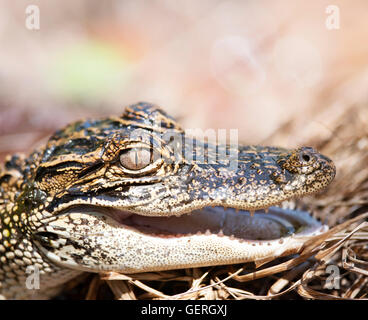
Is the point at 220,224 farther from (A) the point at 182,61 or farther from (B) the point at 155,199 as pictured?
(A) the point at 182,61

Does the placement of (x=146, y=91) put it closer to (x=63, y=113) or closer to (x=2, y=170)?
(x=63, y=113)

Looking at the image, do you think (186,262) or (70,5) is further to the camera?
(70,5)

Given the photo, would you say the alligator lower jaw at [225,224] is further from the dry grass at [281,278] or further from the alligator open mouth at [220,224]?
the dry grass at [281,278]

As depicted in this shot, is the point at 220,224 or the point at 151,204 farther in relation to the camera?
the point at 220,224

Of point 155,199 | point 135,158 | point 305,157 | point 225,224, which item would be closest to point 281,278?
point 225,224

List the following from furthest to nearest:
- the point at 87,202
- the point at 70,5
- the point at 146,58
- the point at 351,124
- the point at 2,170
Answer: the point at 70,5, the point at 146,58, the point at 351,124, the point at 2,170, the point at 87,202

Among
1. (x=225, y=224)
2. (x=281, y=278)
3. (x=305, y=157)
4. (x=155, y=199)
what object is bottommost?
(x=281, y=278)

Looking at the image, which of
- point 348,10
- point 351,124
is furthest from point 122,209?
point 348,10
